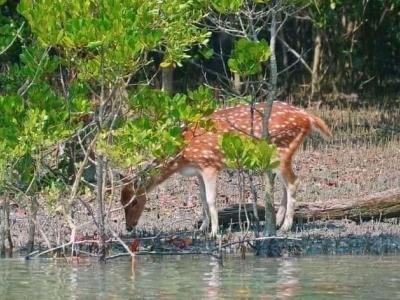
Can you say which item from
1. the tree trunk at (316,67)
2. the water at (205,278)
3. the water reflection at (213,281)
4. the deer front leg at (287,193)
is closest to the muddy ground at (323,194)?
the deer front leg at (287,193)

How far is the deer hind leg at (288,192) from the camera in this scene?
14.0m

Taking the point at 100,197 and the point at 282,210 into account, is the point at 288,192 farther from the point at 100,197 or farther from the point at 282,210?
the point at 100,197

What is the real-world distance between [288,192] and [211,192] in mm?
772

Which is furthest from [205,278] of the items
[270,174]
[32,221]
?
[32,221]

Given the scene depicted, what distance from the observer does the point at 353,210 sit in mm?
14000

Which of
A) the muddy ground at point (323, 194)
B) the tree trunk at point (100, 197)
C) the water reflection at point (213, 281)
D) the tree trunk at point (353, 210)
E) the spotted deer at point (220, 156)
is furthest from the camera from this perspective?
the spotted deer at point (220, 156)

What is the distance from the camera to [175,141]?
11.6 metres

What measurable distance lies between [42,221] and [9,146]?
2.84 m

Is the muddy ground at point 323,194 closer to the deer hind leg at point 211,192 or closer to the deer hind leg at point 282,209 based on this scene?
the deer hind leg at point 211,192

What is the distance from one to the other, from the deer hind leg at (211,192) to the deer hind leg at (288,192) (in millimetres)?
684

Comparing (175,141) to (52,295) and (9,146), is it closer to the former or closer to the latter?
(9,146)

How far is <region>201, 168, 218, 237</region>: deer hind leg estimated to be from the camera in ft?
45.2

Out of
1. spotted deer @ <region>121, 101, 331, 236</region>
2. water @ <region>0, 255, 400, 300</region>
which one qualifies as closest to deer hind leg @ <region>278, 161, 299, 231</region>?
spotted deer @ <region>121, 101, 331, 236</region>

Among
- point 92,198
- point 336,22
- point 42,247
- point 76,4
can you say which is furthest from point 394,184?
point 336,22
